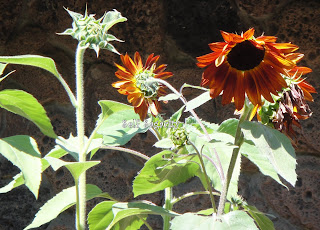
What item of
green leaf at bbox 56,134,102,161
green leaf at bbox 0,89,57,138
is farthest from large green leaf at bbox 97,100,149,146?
green leaf at bbox 0,89,57,138

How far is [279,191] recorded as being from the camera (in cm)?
149

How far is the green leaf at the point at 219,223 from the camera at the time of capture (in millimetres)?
809

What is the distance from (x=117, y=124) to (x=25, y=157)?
270 millimetres

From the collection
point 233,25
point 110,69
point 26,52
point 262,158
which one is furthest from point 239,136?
point 26,52

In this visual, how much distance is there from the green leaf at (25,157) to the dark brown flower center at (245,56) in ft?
1.08

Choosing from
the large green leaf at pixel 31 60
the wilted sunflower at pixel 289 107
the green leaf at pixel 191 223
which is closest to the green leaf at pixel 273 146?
the wilted sunflower at pixel 289 107

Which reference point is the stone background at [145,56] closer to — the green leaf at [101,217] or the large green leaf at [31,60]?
the green leaf at [101,217]

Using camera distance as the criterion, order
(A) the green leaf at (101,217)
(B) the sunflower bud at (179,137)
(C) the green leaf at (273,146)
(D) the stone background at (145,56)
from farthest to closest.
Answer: (D) the stone background at (145,56), (A) the green leaf at (101,217), (B) the sunflower bud at (179,137), (C) the green leaf at (273,146)

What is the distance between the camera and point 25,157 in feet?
2.82

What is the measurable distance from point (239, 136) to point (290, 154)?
0.35ft

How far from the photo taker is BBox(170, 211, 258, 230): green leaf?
2.65 ft

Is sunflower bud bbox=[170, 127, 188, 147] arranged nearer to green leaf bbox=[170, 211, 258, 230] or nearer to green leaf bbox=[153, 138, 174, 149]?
green leaf bbox=[153, 138, 174, 149]

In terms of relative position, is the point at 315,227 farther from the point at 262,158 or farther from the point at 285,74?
the point at 285,74

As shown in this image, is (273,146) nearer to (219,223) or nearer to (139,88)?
(219,223)
